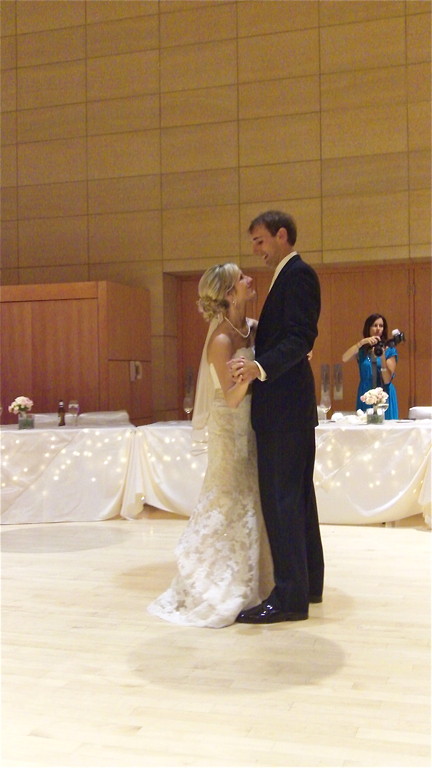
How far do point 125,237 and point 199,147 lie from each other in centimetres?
119

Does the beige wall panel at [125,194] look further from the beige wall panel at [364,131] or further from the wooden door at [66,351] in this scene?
the beige wall panel at [364,131]

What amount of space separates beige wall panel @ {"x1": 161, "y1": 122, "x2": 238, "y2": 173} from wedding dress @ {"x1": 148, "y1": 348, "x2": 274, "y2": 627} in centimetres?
479

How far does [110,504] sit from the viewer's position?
621 cm

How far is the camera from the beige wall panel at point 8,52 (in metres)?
8.83

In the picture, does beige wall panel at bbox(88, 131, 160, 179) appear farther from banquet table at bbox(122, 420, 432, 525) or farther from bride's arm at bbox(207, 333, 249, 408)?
bride's arm at bbox(207, 333, 249, 408)

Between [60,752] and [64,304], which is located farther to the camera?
[64,304]

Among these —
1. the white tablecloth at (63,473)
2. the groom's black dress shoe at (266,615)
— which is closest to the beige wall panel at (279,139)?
the white tablecloth at (63,473)

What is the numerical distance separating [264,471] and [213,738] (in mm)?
1433

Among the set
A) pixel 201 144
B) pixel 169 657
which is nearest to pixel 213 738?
pixel 169 657

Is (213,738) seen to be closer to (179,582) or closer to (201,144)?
(179,582)

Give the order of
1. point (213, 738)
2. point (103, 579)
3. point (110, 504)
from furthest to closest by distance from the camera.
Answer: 1. point (110, 504)
2. point (103, 579)
3. point (213, 738)

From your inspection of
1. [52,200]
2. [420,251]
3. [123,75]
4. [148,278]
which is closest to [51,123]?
[52,200]

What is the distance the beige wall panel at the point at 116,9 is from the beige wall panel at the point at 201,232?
211cm

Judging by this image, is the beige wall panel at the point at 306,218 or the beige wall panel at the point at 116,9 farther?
the beige wall panel at the point at 116,9
